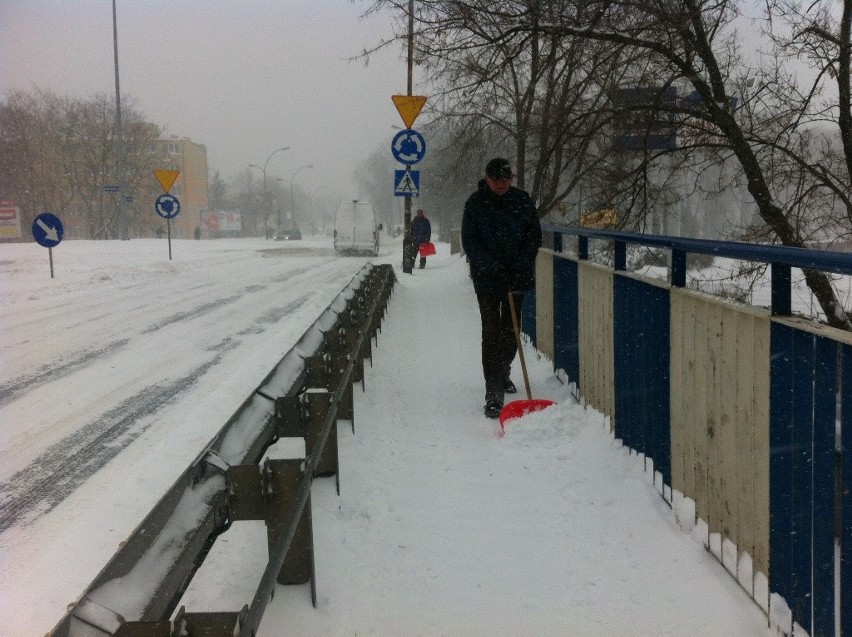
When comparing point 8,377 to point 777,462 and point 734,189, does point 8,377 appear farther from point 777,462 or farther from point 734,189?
point 734,189

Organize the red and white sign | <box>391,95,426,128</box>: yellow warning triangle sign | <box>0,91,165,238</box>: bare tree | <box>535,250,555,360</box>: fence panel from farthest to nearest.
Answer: <box>0,91,165,238</box>: bare tree → the red and white sign → <box>391,95,426,128</box>: yellow warning triangle sign → <box>535,250,555,360</box>: fence panel

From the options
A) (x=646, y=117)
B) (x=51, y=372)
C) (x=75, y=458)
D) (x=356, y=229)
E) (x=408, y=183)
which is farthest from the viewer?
(x=356, y=229)

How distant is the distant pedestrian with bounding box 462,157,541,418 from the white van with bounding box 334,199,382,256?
99.2 ft

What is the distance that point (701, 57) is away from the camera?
9180 mm

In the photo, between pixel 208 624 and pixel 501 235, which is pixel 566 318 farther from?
pixel 208 624

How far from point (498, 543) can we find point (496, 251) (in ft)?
9.72

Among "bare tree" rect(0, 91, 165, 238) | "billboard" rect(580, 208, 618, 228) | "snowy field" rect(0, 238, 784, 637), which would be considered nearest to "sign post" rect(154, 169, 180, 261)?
"snowy field" rect(0, 238, 784, 637)

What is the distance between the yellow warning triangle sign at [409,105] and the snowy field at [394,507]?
23.7 ft

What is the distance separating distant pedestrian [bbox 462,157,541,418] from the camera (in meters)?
6.12

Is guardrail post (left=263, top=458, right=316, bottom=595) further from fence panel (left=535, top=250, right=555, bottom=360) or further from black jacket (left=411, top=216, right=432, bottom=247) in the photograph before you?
black jacket (left=411, top=216, right=432, bottom=247)

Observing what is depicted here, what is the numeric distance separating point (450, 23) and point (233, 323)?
17.2 ft

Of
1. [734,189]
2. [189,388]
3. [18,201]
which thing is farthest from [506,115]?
[18,201]

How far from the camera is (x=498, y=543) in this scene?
3709 mm

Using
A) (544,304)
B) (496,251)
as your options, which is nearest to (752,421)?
Answer: (496,251)
